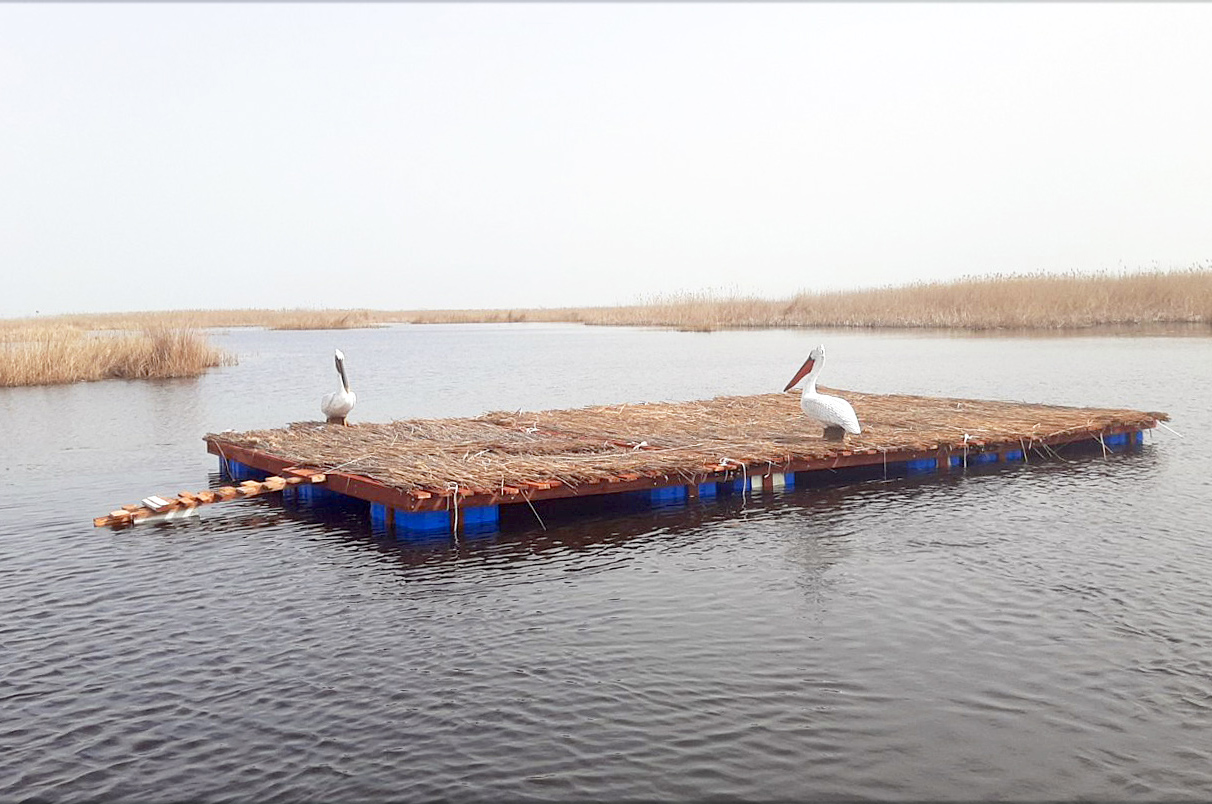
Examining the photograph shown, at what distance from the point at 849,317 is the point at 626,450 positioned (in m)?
44.1

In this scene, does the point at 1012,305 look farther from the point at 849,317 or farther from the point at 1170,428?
the point at 1170,428

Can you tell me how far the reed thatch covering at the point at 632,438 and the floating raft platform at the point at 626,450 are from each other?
0.03m

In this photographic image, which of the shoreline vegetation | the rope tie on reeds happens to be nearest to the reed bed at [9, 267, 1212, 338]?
the shoreline vegetation

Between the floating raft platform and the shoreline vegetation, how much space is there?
62.2 ft

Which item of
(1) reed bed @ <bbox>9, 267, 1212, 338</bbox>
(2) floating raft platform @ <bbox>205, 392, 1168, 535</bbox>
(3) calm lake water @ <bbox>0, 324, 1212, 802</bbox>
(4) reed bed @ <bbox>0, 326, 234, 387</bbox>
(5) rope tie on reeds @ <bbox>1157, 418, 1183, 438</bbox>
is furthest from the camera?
(1) reed bed @ <bbox>9, 267, 1212, 338</bbox>

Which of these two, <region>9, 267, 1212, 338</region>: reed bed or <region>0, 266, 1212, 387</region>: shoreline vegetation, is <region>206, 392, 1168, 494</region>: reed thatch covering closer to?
<region>0, 266, 1212, 387</region>: shoreline vegetation

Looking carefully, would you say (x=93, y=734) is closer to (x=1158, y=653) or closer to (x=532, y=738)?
(x=532, y=738)

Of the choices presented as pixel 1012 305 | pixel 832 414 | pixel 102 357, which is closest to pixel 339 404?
pixel 832 414

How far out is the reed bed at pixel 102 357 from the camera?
31109mm

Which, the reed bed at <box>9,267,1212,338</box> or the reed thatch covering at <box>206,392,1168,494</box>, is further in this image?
the reed bed at <box>9,267,1212,338</box>

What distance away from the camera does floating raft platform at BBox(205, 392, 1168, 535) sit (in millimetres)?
11531

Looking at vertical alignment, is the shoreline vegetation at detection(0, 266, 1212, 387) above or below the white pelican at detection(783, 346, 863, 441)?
above

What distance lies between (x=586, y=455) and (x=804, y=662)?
6.42m

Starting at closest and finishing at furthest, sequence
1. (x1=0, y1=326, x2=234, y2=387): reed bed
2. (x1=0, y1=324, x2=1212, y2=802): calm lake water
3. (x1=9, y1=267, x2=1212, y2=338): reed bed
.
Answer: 1. (x1=0, y1=324, x2=1212, y2=802): calm lake water
2. (x1=0, y1=326, x2=234, y2=387): reed bed
3. (x1=9, y1=267, x2=1212, y2=338): reed bed
